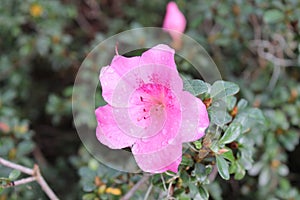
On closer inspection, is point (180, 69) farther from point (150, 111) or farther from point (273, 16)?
point (150, 111)


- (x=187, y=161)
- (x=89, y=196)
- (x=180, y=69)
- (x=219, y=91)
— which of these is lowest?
(x=89, y=196)

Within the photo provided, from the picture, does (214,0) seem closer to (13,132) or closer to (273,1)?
(273,1)

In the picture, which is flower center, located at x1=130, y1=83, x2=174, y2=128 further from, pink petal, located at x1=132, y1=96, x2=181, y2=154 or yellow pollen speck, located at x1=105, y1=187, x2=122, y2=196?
yellow pollen speck, located at x1=105, y1=187, x2=122, y2=196

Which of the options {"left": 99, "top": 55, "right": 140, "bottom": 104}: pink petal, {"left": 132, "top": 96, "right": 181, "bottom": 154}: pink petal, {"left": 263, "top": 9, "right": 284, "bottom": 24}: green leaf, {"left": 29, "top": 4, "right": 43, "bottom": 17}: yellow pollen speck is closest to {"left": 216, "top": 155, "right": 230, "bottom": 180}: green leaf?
{"left": 132, "top": 96, "right": 181, "bottom": 154}: pink petal

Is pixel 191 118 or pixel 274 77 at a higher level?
pixel 191 118

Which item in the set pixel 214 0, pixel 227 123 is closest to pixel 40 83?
pixel 214 0

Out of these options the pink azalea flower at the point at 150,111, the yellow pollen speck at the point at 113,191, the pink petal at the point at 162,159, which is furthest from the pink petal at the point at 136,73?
the yellow pollen speck at the point at 113,191

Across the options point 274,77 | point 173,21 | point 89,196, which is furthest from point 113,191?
point 274,77
